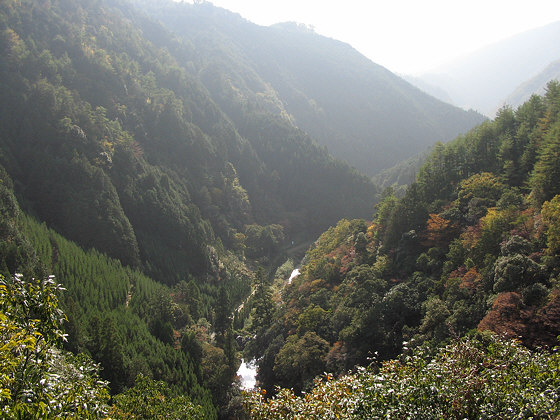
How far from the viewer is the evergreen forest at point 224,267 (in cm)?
1426

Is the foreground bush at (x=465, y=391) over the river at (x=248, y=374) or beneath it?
over

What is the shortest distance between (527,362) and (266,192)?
137 meters

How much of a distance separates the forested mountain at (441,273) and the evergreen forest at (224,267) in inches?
10.1

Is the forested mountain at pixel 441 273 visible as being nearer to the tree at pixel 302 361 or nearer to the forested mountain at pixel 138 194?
the tree at pixel 302 361

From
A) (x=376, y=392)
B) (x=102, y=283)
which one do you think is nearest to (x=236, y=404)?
(x=102, y=283)

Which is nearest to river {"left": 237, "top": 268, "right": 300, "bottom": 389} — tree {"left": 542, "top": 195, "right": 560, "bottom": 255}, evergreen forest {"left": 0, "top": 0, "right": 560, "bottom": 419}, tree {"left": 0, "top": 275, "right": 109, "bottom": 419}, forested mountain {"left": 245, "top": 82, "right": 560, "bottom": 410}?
forested mountain {"left": 245, "top": 82, "right": 560, "bottom": 410}

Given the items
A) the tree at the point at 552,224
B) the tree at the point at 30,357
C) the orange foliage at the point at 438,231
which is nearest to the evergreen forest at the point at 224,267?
the tree at the point at 30,357

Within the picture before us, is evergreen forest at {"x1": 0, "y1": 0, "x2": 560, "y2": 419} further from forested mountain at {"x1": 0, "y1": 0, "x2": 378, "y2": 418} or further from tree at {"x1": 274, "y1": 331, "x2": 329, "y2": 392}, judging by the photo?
forested mountain at {"x1": 0, "y1": 0, "x2": 378, "y2": 418}

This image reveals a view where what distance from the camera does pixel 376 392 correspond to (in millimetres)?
14562

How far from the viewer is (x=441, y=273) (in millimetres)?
49531

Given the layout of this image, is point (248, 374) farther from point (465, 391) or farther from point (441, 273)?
point (465, 391)

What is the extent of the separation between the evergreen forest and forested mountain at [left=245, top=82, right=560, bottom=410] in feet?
0.84

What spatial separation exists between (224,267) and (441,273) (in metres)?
64.1

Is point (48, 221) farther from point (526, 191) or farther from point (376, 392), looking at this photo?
point (526, 191)
